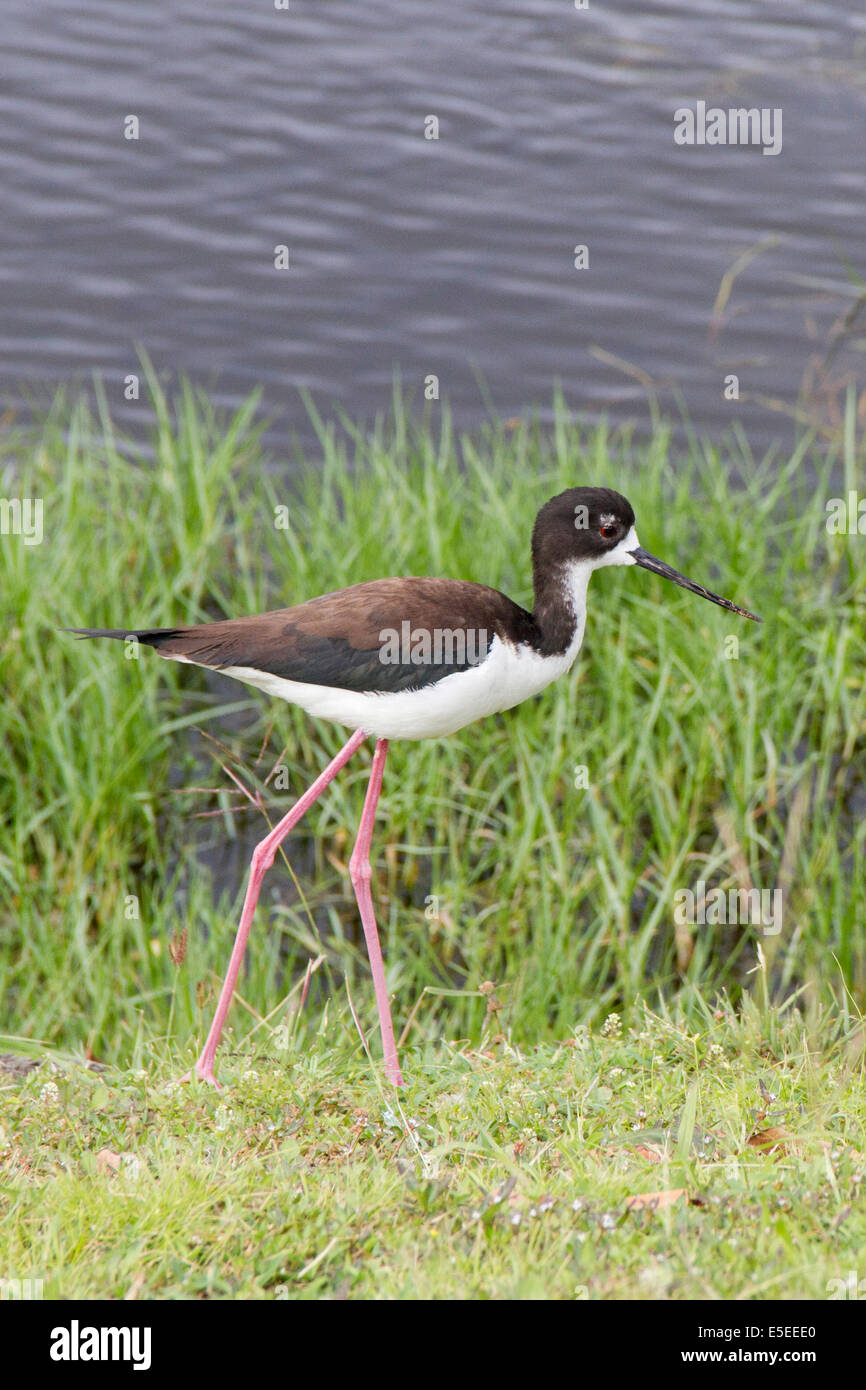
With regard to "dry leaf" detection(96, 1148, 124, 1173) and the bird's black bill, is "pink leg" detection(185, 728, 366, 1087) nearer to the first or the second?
"dry leaf" detection(96, 1148, 124, 1173)

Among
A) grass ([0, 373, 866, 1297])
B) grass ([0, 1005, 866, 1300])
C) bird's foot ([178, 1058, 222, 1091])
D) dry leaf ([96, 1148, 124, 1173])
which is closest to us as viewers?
grass ([0, 1005, 866, 1300])

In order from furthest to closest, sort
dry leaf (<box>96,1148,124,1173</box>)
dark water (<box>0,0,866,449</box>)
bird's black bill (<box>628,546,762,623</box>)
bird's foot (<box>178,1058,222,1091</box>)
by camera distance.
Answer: dark water (<box>0,0,866,449</box>) → bird's black bill (<box>628,546,762,623</box>) → bird's foot (<box>178,1058,222,1091</box>) → dry leaf (<box>96,1148,124,1173</box>)

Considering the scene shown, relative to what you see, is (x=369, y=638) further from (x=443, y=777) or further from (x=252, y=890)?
(x=443, y=777)

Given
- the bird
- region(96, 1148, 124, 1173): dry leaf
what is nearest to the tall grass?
the bird

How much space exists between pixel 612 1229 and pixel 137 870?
3542mm

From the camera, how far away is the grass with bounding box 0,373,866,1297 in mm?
3438

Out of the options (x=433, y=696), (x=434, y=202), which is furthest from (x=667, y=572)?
(x=434, y=202)

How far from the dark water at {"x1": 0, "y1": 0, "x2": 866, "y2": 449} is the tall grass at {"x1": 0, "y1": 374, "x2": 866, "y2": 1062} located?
7.95ft

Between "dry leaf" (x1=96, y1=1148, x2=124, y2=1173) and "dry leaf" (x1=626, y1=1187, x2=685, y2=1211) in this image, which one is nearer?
"dry leaf" (x1=626, y1=1187, x2=685, y2=1211)

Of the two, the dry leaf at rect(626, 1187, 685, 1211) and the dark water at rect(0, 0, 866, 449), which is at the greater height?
the dark water at rect(0, 0, 866, 449)

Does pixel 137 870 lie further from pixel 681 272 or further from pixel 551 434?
pixel 681 272

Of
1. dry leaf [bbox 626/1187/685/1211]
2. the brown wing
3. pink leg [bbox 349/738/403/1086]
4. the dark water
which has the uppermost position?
the dark water

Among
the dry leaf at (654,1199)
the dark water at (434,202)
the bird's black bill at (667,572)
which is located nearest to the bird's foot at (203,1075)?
the dry leaf at (654,1199)

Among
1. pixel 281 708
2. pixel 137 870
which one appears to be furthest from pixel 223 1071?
pixel 281 708
